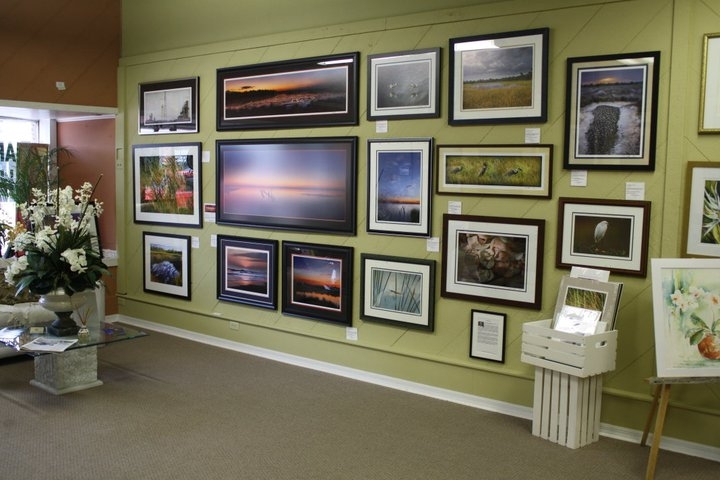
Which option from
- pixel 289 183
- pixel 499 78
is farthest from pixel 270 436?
pixel 499 78

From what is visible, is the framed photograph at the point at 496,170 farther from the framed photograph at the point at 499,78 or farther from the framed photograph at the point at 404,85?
the framed photograph at the point at 404,85

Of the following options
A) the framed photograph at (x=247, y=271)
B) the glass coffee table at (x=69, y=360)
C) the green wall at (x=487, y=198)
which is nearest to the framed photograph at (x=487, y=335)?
the green wall at (x=487, y=198)

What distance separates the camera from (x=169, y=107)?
20.9 feet

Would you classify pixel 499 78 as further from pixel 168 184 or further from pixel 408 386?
pixel 168 184

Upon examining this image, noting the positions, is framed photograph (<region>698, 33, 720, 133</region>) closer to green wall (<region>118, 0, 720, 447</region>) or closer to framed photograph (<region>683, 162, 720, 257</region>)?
green wall (<region>118, 0, 720, 447</region>)

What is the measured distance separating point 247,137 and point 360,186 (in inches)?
51.3

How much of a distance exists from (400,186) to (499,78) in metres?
1.05

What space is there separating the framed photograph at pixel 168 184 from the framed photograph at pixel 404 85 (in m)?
2.03

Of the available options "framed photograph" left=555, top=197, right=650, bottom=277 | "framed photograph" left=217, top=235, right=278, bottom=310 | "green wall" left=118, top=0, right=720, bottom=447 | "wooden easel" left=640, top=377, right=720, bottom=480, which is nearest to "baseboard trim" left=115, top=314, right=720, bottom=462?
"green wall" left=118, top=0, right=720, bottom=447

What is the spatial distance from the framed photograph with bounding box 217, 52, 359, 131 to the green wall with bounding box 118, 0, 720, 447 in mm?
80

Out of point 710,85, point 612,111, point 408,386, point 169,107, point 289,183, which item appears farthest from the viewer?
point 169,107

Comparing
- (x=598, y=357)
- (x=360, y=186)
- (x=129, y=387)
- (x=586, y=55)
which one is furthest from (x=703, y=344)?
(x=129, y=387)

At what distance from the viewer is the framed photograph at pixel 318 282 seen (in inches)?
204

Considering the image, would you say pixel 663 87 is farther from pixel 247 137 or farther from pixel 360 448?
pixel 247 137
